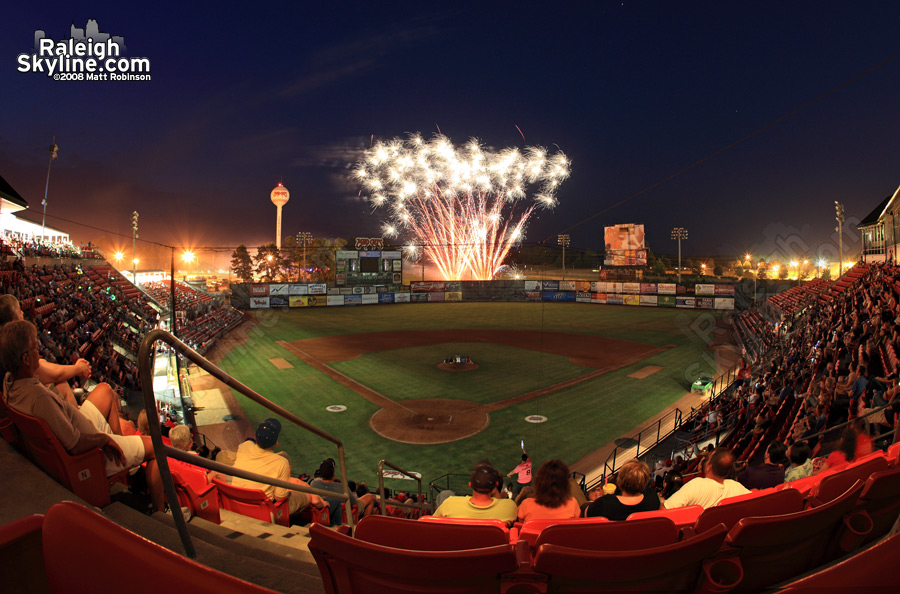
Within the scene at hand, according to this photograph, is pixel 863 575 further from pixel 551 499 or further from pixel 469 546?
pixel 551 499

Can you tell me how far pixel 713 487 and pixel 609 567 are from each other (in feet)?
10.7

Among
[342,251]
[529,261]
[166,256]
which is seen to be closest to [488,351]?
[342,251]

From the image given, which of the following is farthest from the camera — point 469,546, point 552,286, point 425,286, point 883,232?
point 425,286

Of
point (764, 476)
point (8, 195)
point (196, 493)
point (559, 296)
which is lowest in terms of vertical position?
point (764, 476)

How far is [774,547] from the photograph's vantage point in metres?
2.02

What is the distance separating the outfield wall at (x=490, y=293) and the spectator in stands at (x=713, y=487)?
177 ft

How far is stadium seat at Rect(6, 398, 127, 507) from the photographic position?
2.53 m

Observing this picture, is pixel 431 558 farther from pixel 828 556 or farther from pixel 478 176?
pixel 478 176

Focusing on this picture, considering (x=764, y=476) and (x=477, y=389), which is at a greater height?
(x=764, y=476)

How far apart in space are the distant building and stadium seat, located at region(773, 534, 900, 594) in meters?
31.9

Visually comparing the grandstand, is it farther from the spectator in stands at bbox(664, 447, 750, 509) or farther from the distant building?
the distant building

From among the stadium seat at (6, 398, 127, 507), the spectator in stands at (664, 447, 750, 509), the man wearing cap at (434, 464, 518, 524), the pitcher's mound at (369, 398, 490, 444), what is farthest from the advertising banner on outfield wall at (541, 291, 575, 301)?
the stadium seat at (6, 398, 127, 507)

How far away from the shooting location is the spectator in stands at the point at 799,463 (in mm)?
5309

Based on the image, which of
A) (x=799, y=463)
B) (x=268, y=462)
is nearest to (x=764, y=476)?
(x=799, y=463)
